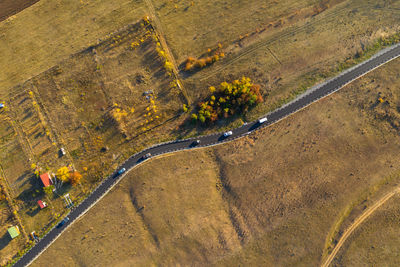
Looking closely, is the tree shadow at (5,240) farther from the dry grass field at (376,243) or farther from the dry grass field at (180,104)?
the dry grass field at (376,243)

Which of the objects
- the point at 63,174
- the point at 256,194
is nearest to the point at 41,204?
the point at 63,174

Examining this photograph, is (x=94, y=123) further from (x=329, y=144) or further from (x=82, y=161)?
(x=329, y=144)

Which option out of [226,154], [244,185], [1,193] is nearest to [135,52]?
[226,154]

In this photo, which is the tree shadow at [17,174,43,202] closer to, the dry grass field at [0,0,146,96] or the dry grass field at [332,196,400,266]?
the dry grass field at [0,0,146,96]

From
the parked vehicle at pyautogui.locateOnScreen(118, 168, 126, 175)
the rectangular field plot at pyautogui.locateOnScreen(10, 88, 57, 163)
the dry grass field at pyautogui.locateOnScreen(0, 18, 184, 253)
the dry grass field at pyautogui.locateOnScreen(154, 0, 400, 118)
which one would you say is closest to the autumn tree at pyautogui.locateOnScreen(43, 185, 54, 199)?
the dry grass field at pyautogui.locateOnScreen(0, 18, 184, 253)

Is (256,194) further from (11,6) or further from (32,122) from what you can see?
(11,6)

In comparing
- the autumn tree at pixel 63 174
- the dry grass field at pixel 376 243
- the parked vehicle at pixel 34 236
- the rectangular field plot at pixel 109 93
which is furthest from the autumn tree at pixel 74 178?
the dry grass field at pixel 376 243

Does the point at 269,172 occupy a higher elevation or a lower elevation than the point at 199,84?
lower
